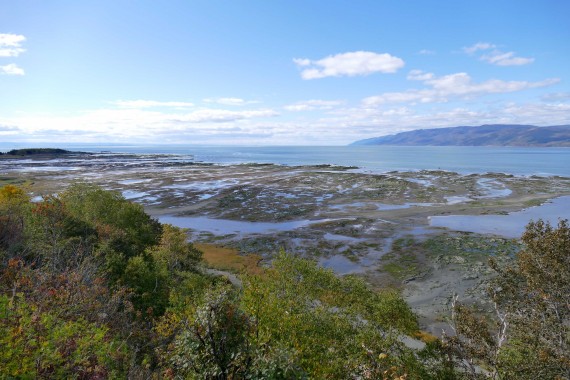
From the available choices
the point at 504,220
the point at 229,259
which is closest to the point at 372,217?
the point at 504,220

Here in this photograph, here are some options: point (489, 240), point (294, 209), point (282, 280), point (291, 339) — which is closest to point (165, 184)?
point (294, 209)

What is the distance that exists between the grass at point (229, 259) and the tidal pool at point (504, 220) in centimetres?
3643

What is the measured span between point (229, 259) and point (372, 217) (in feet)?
112

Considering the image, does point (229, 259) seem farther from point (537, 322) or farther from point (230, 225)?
point (537, 322)

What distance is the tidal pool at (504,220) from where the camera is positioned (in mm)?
63469

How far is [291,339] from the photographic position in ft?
50.6

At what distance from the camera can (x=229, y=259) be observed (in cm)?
5372

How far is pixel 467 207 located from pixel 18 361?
8733cm

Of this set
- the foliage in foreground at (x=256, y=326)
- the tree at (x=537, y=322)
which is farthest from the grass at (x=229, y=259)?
the tree at (x=537, y=322)

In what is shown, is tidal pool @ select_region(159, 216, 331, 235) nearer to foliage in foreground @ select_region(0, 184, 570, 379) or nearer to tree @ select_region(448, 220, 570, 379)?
foliage in foreground @ select_region(0, 184, 570, 379)

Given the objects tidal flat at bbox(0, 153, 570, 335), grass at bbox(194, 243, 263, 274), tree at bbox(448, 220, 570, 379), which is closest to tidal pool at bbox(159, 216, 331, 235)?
tidal flat at bbox(0, 153, 570, 335)

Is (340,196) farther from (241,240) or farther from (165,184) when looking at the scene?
(165,184)

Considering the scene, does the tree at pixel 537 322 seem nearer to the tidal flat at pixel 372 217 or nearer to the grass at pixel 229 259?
the tidal flat at pixel 372 217

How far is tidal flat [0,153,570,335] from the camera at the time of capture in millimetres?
46906
